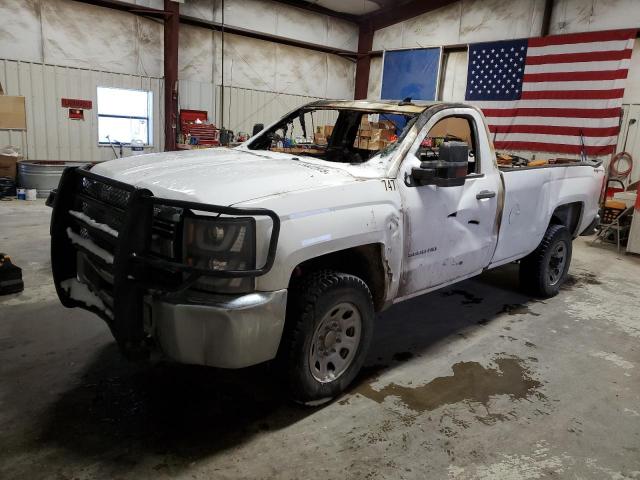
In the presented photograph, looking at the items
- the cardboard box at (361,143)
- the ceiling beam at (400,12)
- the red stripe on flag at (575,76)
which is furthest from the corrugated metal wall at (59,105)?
the cardboard box at (361,143)

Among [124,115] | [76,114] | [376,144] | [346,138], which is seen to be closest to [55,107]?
[76,114]

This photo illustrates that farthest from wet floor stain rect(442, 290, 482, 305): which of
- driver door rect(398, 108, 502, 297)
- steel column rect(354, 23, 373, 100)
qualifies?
steel column rect(354, 23, 373, 100)

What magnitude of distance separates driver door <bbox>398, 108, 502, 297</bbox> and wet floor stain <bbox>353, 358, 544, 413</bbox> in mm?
599

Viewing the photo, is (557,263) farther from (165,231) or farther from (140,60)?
(140,60)

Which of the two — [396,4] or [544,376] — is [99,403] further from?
[396,4]

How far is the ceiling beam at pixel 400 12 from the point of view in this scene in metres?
12.5

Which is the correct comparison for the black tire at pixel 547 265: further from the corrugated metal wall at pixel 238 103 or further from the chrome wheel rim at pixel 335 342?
the corrugated metal wall at pixel 238 103

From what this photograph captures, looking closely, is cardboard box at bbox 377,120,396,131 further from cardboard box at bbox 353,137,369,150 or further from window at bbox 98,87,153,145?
window at bbox 98,87,153,145

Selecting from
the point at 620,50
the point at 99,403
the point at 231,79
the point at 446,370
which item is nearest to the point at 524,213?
the point at 446,370

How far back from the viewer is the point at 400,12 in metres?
13.1

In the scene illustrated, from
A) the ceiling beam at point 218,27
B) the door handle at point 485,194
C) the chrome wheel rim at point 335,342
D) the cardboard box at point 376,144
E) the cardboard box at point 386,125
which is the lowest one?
the chrome wheel rim at point 335,342

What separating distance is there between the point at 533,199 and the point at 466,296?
1.21 meters

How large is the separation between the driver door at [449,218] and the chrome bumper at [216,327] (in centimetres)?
112

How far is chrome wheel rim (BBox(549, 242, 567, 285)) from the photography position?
5.05 m
